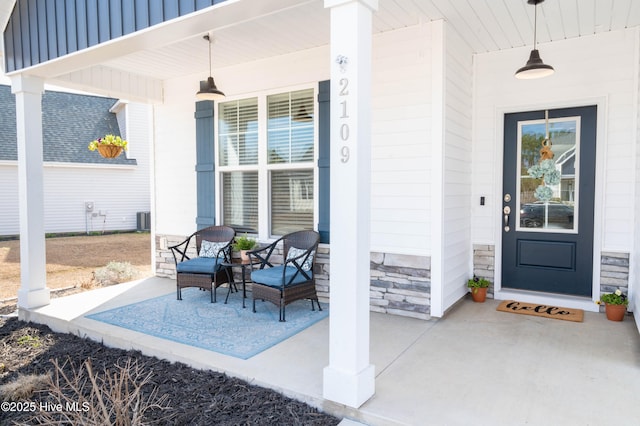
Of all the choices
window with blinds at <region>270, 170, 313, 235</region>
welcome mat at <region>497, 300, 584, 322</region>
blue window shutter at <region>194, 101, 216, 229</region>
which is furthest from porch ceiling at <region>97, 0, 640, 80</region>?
welcome mat at <region>497, 300, 584, 322</region>

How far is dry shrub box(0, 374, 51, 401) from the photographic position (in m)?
2.73

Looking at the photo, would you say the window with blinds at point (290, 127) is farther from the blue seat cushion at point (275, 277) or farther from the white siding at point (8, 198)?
the white siding at point (8, 198)

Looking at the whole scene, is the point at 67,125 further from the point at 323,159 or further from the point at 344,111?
the point at 344,111

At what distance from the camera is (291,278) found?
4.05 metres

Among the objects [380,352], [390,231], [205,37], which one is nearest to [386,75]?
[390,231]

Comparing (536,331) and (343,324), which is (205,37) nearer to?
(343,324)

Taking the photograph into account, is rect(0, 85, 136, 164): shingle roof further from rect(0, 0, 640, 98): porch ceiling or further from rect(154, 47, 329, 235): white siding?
rect(0, 0, 640, 98): porch ceiling

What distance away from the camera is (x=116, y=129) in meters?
13.9

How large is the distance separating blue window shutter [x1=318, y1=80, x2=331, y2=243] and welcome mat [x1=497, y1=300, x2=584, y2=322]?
1973 millimetres

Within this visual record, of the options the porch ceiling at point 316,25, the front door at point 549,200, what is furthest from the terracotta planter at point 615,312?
the porch ceiling at point 316,25

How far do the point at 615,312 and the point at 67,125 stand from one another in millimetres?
14557

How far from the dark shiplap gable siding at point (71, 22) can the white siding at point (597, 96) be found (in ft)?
10.5

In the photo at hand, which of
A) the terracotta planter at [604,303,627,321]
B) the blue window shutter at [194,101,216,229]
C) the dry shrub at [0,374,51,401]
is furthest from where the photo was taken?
the blue window shutter at [194,101,216,229]

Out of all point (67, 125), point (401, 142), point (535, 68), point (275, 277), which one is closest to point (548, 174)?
point (535, 68)
